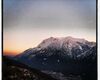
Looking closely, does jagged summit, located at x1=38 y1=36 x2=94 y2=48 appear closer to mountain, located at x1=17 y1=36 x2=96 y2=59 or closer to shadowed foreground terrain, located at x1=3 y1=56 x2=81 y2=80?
mountain, located at x1=17 y1=36 x2=96 y2=59

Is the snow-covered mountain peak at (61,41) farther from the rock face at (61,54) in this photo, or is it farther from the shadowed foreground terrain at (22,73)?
the shadowed foreground terrain at (22,73)

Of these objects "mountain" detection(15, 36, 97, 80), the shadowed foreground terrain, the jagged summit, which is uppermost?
the jagged summit

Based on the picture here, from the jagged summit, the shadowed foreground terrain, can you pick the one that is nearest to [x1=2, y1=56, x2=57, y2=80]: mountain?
the shadowed foreground terrain

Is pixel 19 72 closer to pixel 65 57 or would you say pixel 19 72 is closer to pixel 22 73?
pixel 22 73

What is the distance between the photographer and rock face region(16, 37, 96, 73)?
4.86 ft

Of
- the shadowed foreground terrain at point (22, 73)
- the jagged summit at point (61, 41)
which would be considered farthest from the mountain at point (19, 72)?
the jagged summit at point (61, 41)

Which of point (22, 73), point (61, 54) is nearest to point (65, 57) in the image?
point (61, 54)

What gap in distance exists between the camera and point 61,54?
149cm

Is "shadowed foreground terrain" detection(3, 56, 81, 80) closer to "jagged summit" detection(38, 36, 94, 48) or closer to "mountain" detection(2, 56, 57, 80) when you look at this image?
"mountain" detection(2, 56, 57, 80)

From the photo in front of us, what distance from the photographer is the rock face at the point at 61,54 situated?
1481mm

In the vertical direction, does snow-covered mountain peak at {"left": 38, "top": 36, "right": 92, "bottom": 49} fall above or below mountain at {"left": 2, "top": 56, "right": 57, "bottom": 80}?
above

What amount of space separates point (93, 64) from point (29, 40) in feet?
1.79

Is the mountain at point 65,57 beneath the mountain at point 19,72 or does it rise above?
above

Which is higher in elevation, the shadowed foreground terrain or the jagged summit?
the jagged summit
